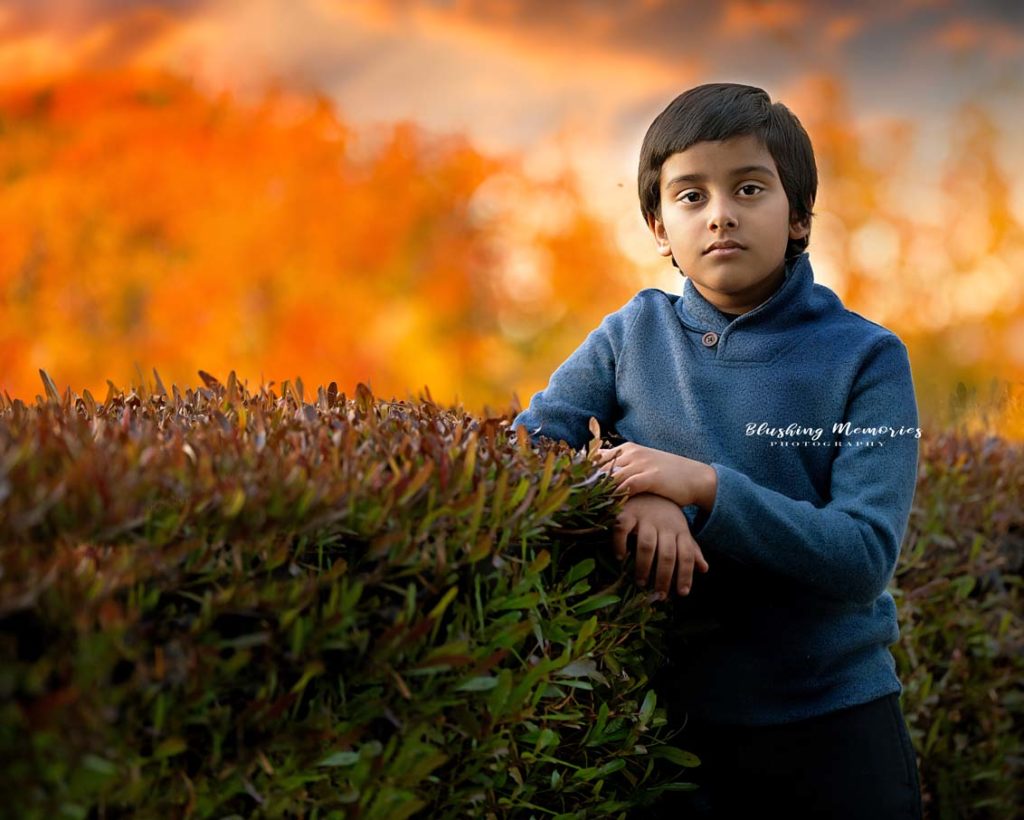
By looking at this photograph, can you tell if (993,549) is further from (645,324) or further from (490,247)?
(490,247)

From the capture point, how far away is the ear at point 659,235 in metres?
2.26

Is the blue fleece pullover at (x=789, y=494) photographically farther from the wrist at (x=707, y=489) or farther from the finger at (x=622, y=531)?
the finger at (x=622, y=531)

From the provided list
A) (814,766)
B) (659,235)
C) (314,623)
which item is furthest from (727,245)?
(314,623)

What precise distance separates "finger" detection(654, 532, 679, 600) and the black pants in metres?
0.35

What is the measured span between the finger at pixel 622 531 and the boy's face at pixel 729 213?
0.54 metres

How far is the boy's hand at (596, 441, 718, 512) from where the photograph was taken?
1769 mm

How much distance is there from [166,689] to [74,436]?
16.6 inches

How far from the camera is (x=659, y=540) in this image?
1766mm

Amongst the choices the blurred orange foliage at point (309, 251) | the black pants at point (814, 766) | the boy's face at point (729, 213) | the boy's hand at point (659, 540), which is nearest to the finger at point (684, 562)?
the boy's hand at point (659, 540)

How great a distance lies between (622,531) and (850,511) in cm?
40

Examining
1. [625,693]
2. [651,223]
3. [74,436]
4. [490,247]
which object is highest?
[490,247]

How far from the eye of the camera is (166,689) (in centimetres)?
121

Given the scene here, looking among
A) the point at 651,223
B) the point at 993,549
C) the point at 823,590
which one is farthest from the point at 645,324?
the point at 993,549

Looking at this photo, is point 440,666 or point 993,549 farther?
point 993,549
